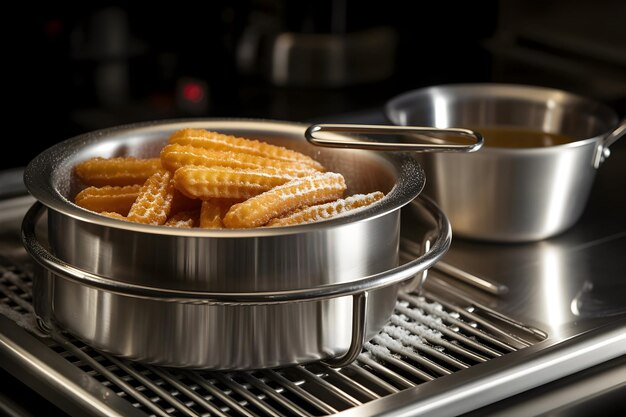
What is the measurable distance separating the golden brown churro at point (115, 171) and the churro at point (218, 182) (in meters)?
0.07

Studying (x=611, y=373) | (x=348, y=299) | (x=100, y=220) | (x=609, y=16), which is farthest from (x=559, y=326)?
(x=609, y=16)

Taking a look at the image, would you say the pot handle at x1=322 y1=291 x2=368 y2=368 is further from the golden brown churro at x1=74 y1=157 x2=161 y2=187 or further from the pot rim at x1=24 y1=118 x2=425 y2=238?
the golden brown churro at x1=74 y1=157 x2=161 y2=187

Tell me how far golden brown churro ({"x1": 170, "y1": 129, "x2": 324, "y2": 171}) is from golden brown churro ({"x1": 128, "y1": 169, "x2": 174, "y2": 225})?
45mm

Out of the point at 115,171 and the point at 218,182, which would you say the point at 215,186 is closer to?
the point at 218,182

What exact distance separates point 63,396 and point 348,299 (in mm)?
210

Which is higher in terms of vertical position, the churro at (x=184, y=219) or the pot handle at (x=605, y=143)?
the pot handle at (x=605, y=143)

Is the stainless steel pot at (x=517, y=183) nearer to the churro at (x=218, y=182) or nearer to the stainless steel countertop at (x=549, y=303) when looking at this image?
the stainless steel countertop at (x=549, y=303)

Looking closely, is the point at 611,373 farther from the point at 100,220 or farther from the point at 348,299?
the point at 100,220

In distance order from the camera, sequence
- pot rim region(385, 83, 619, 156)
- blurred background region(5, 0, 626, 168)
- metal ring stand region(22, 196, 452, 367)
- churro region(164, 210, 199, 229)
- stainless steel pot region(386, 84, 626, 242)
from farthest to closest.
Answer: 1. blurred background region(5, 0, 626, 168)
2. pot rim region(385, 83, 619, 156)
3. stainless steel pot region(386, 84, 626, 242)
4. churro region(164, 210, 199, 229)
5. metal ring stand region(22, 196, 452, 367)

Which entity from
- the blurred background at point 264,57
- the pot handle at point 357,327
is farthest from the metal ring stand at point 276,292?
the blurred background at point 264,57

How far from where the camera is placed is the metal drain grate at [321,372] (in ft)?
2.56

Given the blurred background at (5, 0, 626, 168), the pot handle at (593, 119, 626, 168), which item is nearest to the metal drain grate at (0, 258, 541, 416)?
the pot handle at (593, 119, 626, 168)

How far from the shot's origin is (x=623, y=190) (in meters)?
1.27

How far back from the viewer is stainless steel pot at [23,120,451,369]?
76 cm
